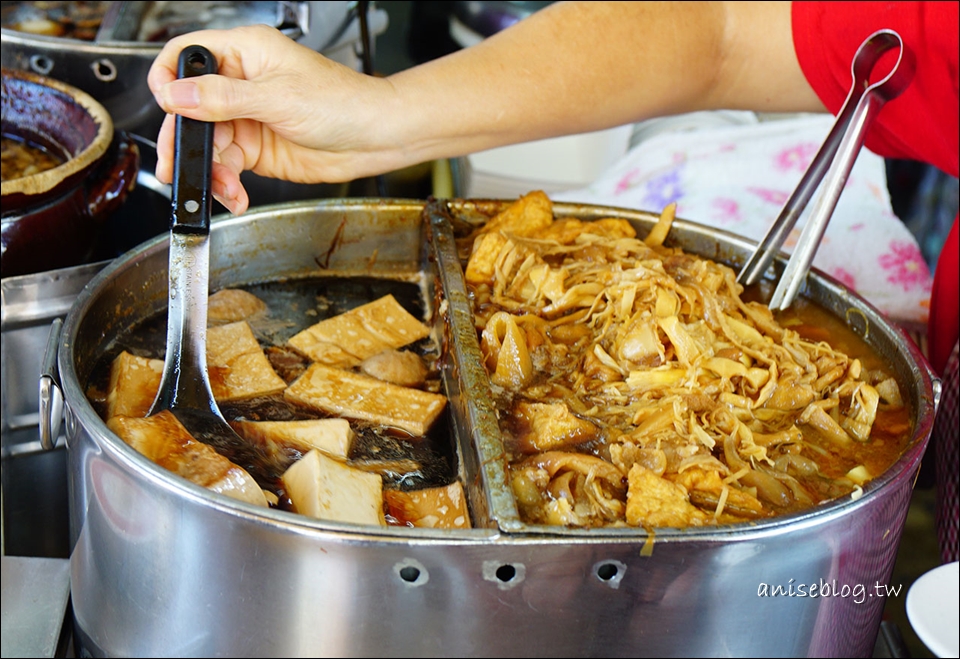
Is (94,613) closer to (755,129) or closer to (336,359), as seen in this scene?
(336,359)

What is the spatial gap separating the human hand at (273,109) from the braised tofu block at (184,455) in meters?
0.47

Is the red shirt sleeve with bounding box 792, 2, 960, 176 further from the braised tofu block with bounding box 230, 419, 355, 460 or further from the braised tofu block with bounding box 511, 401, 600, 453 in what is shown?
the braised tofu block with bounding box 230, 419, 355, 460

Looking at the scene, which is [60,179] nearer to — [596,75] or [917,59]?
[596,75]

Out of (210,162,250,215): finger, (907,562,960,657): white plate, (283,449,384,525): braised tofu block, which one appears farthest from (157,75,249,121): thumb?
(907,562,960,657): white plate

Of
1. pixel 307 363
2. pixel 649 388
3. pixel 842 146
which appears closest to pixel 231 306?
pixel 307 363

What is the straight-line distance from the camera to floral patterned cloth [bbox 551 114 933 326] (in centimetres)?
273

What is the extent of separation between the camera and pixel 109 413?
1.45 metres

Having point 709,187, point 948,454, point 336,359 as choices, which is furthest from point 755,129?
point 336,359

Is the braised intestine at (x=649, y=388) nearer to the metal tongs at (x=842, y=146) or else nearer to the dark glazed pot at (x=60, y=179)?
the metal tongs at (x=842, y=146)

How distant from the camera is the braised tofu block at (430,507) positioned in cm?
133

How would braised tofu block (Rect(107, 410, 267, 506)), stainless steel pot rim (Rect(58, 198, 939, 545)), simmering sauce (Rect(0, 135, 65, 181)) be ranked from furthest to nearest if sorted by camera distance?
simmering sauce (Rect(0, 135, 65, 181)), braised tofu block (Rect(107, 410, 267, 506)), stainless steel pot rim (Rect(58, 198, 939, 545))

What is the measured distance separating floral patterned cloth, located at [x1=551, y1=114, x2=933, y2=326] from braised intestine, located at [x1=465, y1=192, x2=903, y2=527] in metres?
1.03

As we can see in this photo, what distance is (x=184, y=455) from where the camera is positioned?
4.19 feet

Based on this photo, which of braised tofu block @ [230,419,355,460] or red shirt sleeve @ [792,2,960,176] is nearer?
braised tofu block @ [230,419,355,460]
